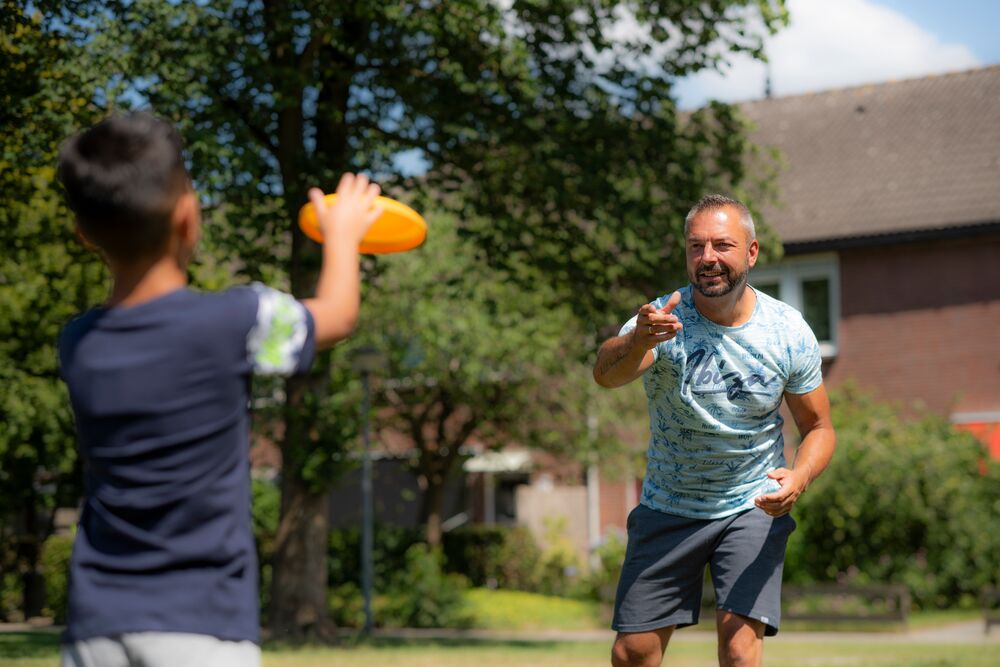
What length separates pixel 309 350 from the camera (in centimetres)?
328

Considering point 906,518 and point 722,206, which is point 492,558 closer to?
point 906,518

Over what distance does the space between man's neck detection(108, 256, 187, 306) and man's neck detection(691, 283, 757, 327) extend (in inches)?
117

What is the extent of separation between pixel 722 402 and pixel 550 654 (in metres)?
11.0

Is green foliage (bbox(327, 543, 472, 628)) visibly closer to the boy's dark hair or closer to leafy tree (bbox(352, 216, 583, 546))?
leafy tree (bbox(352, 216, 583, 546))

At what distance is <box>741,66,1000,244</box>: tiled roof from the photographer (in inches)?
1152

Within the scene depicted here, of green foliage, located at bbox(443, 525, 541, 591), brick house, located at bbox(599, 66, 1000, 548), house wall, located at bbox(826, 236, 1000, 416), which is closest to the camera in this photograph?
house wall, located at bbox(826, 236, 1000, 416)

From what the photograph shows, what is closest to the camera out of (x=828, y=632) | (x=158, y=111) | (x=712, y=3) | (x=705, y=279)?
(x=705, y=279)

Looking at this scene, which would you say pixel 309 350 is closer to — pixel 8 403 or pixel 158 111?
pixel 158 111

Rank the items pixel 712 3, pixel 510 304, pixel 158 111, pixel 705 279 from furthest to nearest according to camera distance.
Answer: pixel 510 304, pixel 712 3, pixel 158 111, pixel 705 279

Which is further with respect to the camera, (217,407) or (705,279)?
(705,279)

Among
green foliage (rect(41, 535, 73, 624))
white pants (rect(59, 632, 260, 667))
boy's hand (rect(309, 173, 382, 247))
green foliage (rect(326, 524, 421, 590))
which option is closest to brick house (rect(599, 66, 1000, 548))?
green foliage (rect(326, 524, 421, 590))

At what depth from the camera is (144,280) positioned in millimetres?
3246

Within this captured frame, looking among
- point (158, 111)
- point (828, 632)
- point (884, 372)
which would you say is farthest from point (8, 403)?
point (884, 372)

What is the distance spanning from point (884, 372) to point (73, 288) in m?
16.6
